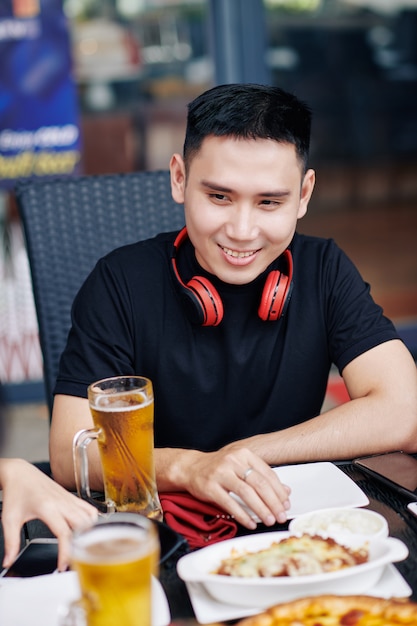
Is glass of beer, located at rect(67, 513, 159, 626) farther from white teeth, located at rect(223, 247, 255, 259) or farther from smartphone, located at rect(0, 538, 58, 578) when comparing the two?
white teeth, located at rect(223, 247, 255, 259)

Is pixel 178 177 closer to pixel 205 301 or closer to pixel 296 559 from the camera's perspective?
pixel 205 301

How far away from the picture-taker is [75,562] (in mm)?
822

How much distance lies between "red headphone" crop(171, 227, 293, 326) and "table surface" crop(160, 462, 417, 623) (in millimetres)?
346

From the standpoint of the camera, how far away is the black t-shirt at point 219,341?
172 centimetres

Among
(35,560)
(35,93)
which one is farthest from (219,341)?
(35,93)

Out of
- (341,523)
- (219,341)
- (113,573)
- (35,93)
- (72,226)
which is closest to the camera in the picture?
(113,573)

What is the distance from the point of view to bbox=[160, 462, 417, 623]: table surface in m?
1.02

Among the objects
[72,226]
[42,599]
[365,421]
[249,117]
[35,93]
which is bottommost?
[365,421]

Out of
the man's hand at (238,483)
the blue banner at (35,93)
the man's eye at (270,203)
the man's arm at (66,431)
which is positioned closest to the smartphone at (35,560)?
the man's hand at (238,483)

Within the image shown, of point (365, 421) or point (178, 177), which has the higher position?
point (178, 177)

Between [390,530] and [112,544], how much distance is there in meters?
0.48

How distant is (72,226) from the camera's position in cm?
201

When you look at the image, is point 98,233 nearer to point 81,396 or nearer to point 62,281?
point 62,281

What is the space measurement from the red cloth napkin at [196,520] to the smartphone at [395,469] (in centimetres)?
23
